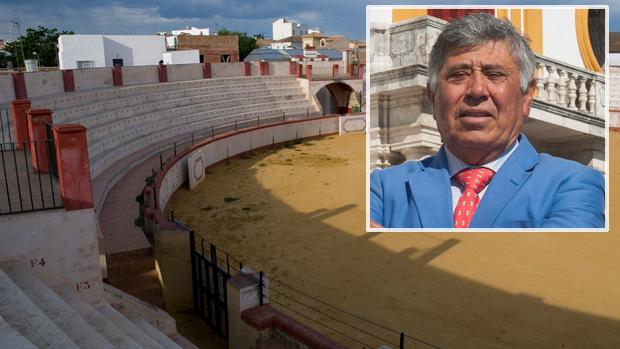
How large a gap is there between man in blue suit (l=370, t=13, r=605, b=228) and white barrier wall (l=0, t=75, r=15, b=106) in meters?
16.8

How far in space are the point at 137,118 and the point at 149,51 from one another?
21.9m

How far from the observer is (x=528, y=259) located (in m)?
11.7

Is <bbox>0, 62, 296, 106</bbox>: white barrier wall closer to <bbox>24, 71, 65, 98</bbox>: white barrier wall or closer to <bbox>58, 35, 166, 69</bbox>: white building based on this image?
<bbox>24, 71, 65, 98</bbox>: white barrier wall

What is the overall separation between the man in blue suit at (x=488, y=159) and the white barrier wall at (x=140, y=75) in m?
22.3

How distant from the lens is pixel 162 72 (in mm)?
29703

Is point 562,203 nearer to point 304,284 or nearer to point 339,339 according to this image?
point 339,339

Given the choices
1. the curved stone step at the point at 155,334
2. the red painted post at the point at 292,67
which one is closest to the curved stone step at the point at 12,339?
the curved stone step at the point at 155,334

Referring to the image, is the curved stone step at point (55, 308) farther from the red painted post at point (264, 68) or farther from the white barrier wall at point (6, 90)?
the red painted post at point (264, 68)

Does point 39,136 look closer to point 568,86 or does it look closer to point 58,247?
point 58,247

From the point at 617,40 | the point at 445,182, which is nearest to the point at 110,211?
the point at 445,182

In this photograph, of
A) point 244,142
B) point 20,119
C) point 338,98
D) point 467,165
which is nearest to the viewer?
point 467,165

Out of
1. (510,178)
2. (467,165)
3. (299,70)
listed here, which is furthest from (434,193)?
(299,70)

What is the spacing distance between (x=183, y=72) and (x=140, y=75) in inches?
134

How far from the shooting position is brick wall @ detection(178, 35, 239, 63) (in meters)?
56.1
